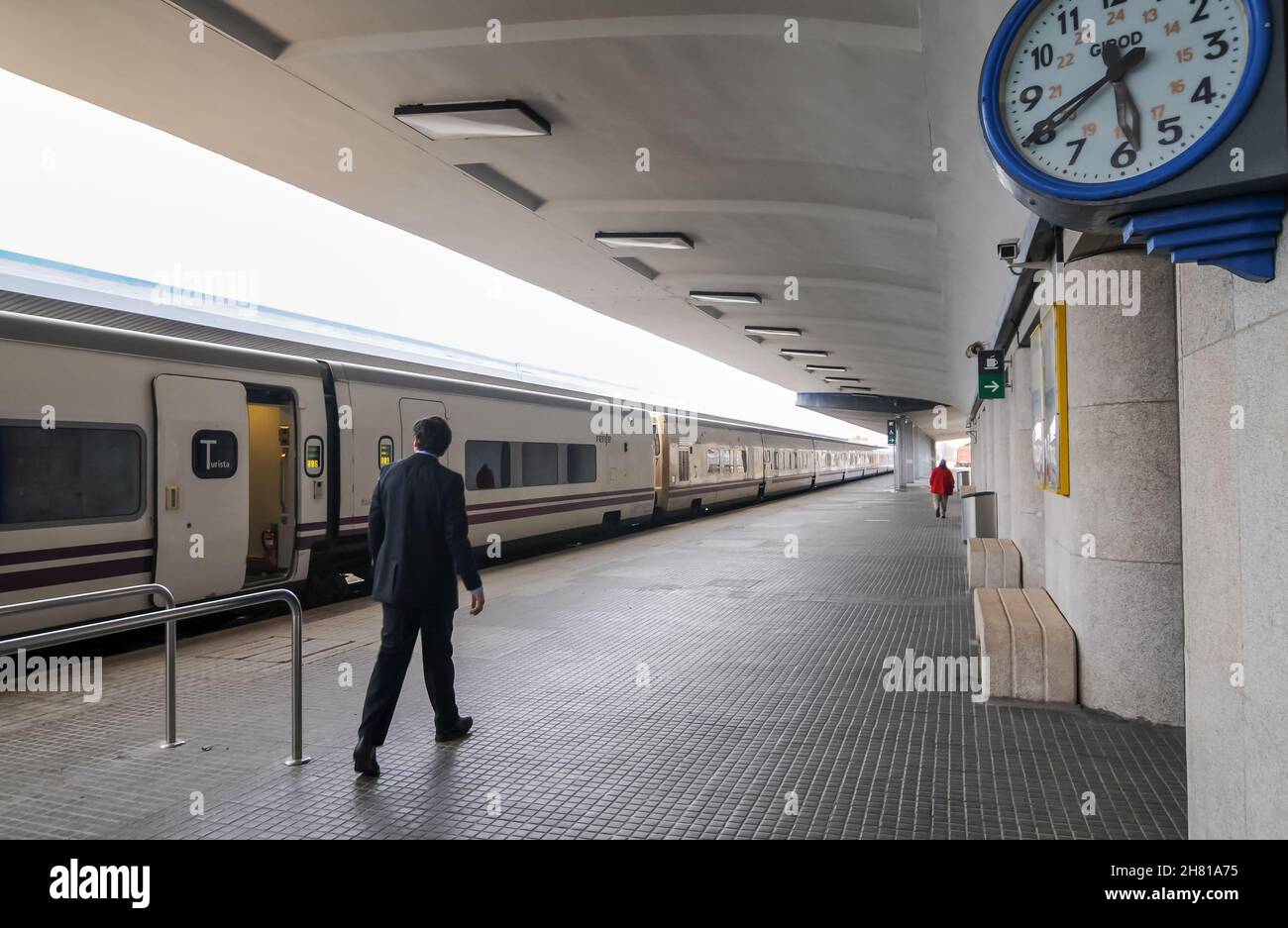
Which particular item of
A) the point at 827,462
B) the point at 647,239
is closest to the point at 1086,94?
the point at 647,239

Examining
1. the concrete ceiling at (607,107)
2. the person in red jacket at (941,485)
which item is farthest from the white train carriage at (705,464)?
the concrete ceiling at (607,107)

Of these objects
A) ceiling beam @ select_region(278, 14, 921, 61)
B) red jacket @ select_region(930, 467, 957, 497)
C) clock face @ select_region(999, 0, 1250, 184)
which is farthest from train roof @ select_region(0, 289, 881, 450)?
red jacket @ select_region(930, 467, 957, 497)

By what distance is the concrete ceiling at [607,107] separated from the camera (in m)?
4.80

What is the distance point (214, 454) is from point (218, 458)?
57 millimetres

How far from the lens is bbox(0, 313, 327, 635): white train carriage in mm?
6215

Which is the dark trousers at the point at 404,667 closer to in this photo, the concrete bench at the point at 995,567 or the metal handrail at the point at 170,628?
the metal handrail at the point at 170,628

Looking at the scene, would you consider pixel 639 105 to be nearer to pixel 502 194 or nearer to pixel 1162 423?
pixel 502 194

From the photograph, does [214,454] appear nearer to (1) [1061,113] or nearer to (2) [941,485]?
(1) [1061,113]

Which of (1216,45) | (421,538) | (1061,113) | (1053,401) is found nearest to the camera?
(1216,45)

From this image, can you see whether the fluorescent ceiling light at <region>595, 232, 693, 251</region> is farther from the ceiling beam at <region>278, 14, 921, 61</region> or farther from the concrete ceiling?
the ceiling beam at <region>278, 14, 921, 61</region>

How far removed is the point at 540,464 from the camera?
13812mm

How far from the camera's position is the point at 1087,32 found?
242 centimetres
